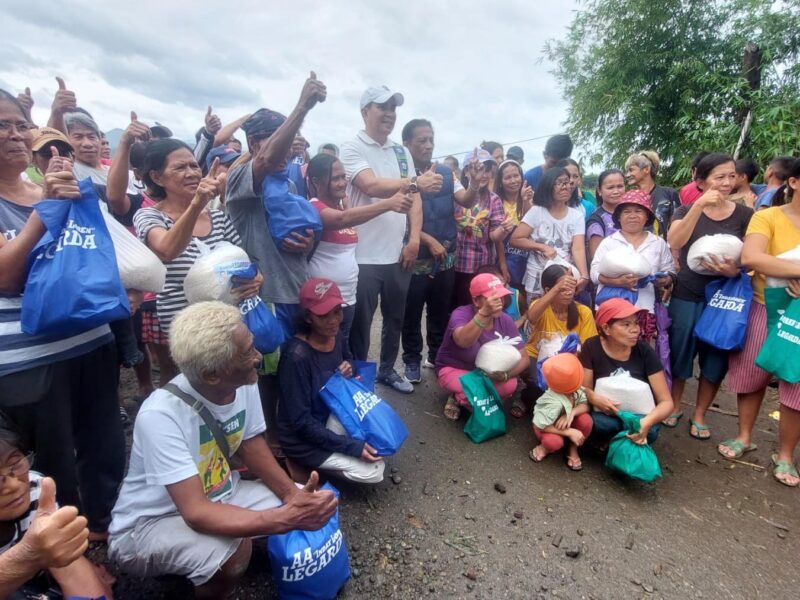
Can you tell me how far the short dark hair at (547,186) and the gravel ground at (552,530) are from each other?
81.3 inches

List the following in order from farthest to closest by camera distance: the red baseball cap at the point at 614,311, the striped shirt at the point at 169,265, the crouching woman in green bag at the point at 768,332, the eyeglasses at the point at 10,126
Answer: the red baseball cap at the point at 614,311 → the crouching woman in green bag at the point at 768,332 → the striped shirt at the point at 169,265 → the eyeglasses at the point at 10,126

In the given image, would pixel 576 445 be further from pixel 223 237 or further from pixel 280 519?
pixel 223 237

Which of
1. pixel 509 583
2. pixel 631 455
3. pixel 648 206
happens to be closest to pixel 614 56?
pixel 648 206

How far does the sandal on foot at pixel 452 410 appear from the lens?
144 inches

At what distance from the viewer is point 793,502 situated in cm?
285

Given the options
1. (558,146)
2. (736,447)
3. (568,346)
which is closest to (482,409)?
(568,346)

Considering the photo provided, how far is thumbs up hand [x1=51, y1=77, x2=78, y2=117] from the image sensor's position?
3.01m

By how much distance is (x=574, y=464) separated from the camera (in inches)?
121

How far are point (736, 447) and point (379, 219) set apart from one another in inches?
124

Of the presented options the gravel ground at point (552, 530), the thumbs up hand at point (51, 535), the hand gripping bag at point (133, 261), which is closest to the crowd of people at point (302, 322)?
the thumbs up hand at point (51, 535)

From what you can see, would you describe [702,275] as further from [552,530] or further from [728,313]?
[552,530]

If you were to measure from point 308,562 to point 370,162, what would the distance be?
273 cm

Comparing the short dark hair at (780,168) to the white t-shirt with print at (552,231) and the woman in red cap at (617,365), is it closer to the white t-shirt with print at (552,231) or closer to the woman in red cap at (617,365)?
the white t-shirt with print at (552,231)

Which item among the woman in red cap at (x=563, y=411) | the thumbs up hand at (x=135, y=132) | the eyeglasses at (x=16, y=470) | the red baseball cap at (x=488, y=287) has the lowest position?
the woman in red cap at (x=563, y=411)
